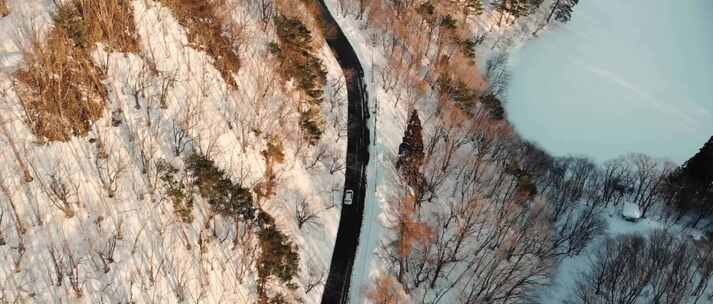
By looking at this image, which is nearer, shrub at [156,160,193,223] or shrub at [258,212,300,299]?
shrub at [156,160,193,223]

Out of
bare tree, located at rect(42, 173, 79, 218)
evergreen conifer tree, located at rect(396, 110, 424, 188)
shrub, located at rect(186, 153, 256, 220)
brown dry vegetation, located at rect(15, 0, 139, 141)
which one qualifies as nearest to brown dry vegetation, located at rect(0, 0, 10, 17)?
brown dry vegetation, located at rect(15, 0, 139, 141)

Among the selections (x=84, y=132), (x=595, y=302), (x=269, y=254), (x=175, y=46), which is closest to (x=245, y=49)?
(x=175, y=46)

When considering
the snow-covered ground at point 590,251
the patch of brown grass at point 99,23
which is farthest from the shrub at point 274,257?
the snow-covered ground at point 590,251

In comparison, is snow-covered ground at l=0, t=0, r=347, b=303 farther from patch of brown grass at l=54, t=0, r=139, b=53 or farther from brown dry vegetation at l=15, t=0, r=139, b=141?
patch of brown grass at l=54, t=0, r=139, b=53

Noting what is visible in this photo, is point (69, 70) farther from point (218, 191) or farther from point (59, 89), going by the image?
point (218, 191)

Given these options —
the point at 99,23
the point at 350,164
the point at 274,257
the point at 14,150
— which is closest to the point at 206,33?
the point at 99,23

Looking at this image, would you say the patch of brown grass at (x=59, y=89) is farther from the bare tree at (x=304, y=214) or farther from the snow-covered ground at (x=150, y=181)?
the bare tree at (x=304, y=214)

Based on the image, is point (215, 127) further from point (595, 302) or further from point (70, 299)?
point (595, 302)
